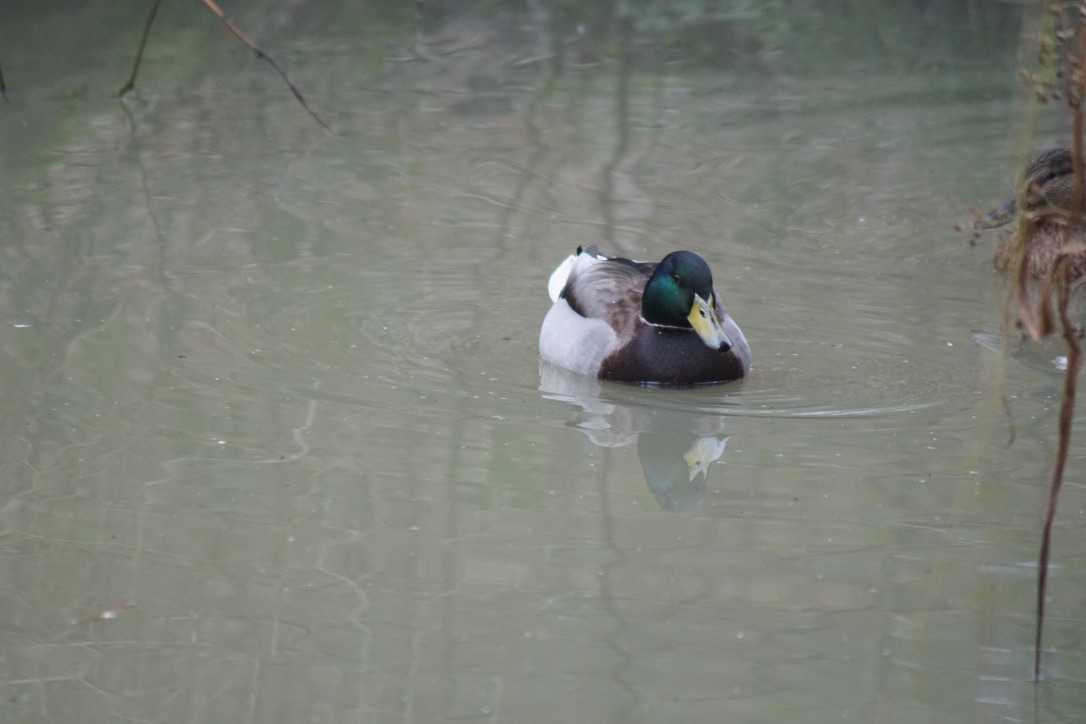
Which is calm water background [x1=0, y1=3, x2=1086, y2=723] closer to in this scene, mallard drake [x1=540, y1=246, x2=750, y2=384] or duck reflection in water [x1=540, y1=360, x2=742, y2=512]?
duck reflection in water [x1=540, y1=360, x2=742, y2=512]

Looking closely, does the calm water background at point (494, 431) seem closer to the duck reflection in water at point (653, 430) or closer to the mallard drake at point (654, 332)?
the duck reflection in water at point (653, 430)

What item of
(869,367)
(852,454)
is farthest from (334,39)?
(852,454)

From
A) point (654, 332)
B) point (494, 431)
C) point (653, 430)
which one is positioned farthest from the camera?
point (654, 332)

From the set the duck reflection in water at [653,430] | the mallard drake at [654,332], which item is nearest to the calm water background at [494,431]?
the duck reflection in water at [653,430]

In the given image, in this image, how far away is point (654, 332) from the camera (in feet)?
22.4

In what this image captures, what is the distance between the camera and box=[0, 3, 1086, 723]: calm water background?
412cm

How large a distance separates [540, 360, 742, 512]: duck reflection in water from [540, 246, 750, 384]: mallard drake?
0.10 m

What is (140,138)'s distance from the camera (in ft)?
33.1

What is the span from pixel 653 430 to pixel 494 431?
70 cm

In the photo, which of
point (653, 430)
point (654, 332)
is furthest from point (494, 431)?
point (654, 332)

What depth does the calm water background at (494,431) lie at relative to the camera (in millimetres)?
4121

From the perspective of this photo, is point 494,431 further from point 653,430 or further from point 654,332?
point 654,332

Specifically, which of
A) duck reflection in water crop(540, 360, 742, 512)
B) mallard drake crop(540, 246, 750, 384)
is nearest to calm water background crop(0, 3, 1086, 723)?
duck reflection in water crop(540, 360, 742, 512)

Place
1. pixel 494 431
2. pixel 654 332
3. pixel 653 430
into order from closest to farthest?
1. pixel 494 431
2. pixel 653 430
3. pixel 654 332
